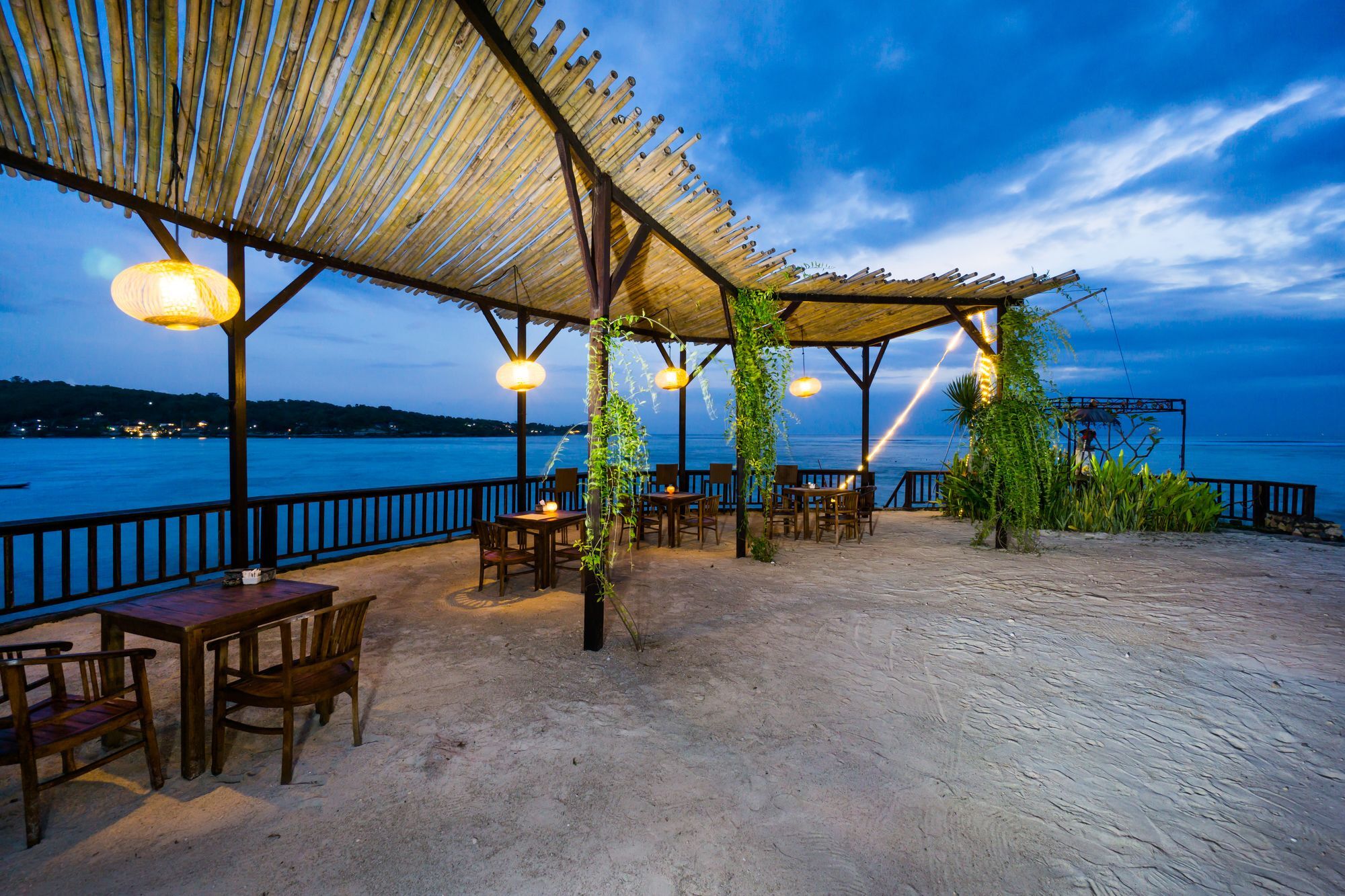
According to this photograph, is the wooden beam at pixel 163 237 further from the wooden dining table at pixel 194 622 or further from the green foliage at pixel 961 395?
the green foliage at pixel 961 395

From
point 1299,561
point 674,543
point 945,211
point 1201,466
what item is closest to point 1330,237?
point 1201,466

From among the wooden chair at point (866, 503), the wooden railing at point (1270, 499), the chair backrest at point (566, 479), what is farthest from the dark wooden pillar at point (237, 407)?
the wooden railing at point (1270, 499)

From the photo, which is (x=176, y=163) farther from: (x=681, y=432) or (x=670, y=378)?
(x=681, y=432)

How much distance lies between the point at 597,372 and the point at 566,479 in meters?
4.28

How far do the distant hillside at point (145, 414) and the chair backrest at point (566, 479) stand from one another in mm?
10978

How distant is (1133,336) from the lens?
120ft

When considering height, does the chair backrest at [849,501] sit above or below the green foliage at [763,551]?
above

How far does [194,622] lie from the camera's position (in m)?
2.07

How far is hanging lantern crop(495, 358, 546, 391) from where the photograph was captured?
5.53m

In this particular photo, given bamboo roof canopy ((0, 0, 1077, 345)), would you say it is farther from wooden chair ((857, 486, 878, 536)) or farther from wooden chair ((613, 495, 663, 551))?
wooden chair ((857, 486, 878, 536))

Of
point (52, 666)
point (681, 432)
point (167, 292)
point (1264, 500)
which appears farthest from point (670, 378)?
point (1264, 500)

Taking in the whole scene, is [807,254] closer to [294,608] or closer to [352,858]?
[294,608]

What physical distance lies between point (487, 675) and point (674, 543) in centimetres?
392

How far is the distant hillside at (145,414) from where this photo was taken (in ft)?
62.5
